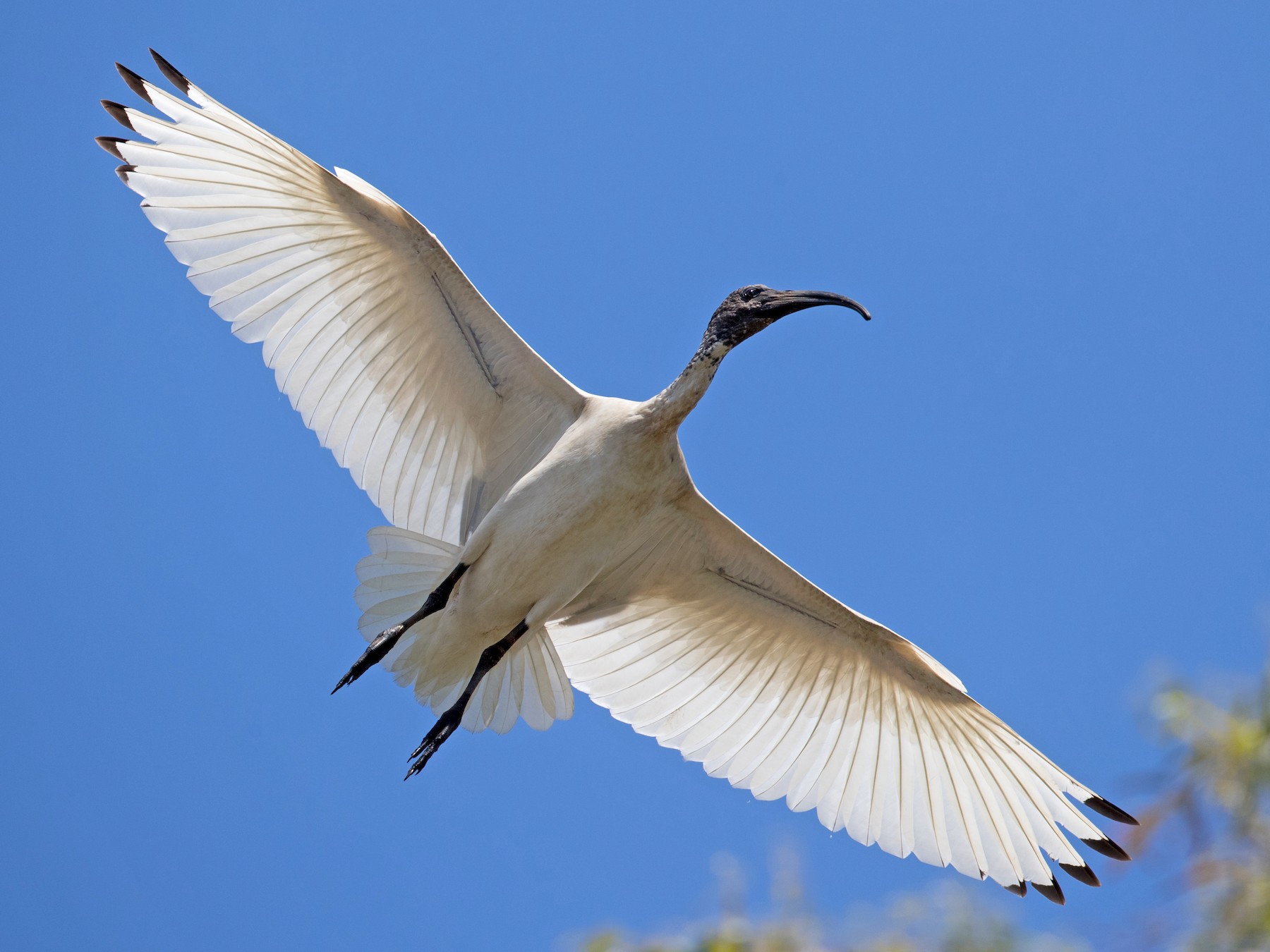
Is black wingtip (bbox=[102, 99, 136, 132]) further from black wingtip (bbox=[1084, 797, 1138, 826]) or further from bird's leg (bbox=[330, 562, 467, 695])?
black wingtip (bbox=[1084, 797, 1138, 826])

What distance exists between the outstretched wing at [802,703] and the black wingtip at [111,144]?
326cm

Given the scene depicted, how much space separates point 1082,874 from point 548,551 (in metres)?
3.22

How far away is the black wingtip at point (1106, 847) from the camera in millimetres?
7402

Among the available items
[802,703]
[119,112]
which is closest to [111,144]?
[119,112]

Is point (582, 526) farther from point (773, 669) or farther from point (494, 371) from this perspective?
point (773, 669)

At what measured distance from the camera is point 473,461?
8.02 m

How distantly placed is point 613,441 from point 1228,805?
10.6ft

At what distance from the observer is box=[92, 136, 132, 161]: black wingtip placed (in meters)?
7.06

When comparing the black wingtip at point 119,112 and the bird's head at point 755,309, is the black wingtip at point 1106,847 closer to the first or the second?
the bird's head at point 755,309

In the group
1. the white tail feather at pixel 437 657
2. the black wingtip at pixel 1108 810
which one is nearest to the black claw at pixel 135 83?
the white tail feather at pixel 437 657

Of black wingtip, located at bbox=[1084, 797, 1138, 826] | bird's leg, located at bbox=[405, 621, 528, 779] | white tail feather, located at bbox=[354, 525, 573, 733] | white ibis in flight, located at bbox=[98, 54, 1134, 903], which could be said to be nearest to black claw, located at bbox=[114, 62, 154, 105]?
white ibis in flight, located at bbox=[98, 54, 1134, 903]

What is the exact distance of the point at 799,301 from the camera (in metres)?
7.78

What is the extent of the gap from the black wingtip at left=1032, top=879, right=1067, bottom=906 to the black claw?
5.99 meters

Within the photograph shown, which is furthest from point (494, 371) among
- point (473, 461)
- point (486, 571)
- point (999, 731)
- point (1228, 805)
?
point (1228, 805)
